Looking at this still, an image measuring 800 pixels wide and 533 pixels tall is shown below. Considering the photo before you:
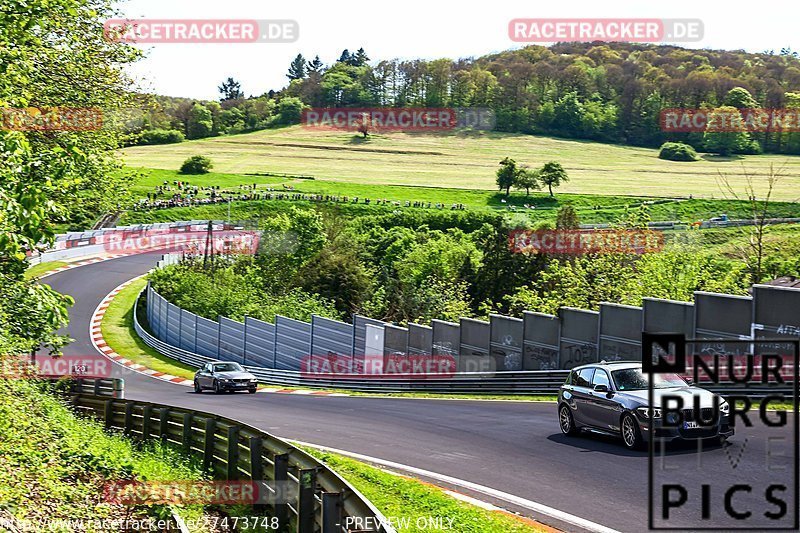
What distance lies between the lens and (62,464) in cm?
1608

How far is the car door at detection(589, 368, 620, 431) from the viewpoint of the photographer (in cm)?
1566

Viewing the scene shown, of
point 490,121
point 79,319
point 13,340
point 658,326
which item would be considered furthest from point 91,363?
point 490,121

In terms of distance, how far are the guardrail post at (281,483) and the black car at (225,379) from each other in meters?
24.3

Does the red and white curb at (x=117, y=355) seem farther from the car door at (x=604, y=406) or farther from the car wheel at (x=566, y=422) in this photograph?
the car door at (x=604, y=406)

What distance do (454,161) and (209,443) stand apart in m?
147

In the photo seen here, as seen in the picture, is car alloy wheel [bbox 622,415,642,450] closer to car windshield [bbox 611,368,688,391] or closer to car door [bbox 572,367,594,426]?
car windshield [bbox 611,368,688,391]

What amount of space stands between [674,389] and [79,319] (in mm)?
52657

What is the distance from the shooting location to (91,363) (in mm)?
48688

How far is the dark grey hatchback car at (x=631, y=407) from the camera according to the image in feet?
46.5

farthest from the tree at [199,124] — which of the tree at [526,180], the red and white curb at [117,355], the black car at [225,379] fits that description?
the black car at [225,379]

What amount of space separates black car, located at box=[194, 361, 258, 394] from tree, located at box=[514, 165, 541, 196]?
103m

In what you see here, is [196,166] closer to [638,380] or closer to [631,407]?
[638,380]

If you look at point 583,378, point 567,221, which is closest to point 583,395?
point 583,378

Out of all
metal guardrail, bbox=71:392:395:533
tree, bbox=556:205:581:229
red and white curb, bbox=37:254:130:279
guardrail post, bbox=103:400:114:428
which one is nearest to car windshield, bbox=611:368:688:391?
metal guardrail, bbox=71:392:395:533
